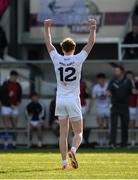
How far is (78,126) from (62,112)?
35cm

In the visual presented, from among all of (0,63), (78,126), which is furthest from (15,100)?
(78,126)

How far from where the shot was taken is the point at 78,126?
40.9ft

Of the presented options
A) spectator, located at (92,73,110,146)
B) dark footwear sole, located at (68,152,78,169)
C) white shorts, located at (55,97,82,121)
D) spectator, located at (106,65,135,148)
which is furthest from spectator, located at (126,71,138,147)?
dark footwear sole, located at (68,152,78,169)

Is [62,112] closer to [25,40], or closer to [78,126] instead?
[78,126]

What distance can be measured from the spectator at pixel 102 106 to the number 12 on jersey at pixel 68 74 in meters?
8.70

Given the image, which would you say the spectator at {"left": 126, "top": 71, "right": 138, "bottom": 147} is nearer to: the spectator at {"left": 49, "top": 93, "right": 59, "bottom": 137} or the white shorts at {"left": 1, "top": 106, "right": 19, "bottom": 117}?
the spectator at {"left": 49, "top": 93, "right": 59, "bottom": 137}

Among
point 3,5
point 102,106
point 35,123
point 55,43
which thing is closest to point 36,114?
point 35,123

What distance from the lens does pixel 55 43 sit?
22500 millimetres

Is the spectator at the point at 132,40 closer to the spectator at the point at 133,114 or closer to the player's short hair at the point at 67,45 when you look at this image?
the spectator at the point at 133,114

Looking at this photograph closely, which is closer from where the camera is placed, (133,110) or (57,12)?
(133,110)

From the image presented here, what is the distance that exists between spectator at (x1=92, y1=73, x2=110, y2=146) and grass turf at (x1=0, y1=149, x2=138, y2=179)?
4184 mm

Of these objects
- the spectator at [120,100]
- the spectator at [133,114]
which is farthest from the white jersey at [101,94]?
the spectator at [120,100]

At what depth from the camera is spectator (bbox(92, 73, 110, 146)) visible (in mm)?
21094

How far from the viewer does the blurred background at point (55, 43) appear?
70.6 ft
